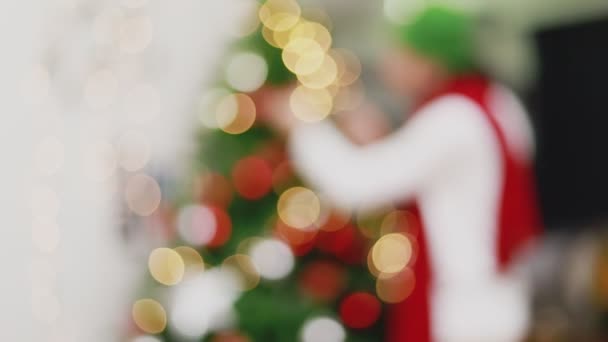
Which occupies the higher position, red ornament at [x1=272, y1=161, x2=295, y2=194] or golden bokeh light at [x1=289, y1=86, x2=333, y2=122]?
golden bokeh light at [x1=289, y1=86, x2=333, y2=122]

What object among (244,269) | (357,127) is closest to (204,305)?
(244,269)

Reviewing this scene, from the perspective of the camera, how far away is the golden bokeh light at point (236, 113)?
1.64 meters

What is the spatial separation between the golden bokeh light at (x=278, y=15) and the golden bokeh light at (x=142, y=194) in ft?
1.54

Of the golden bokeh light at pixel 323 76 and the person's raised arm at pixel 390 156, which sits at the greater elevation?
the golden bokeh light at pixel 323 76

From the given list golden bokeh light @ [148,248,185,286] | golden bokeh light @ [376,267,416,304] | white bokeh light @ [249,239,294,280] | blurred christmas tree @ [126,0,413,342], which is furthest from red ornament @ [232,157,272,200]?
golden bokeh light @ [376,267,416,304]

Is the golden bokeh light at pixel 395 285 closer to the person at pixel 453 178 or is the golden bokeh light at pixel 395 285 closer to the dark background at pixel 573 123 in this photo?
the person at pixel 453 178

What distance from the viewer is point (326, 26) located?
5.84 feet

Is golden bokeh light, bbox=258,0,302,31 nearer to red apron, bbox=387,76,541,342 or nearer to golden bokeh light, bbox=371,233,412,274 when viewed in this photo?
red apron, bbox=387,76,541,342

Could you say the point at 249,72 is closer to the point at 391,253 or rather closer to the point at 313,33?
the point at 313,33

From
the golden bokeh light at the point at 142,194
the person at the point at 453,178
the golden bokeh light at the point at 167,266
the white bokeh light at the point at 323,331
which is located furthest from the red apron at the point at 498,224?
the golden bokeh light at the point at 142,194

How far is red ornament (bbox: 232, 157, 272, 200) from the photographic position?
1.66 meters

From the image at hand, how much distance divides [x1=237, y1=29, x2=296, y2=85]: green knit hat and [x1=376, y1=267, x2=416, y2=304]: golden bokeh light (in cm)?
47

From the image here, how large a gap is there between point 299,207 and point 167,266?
328mm

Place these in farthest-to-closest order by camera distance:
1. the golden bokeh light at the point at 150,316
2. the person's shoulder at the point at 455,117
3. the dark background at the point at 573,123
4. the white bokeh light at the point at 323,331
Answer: the dark background at the point at 573,123, the golden bokeh light at the point at 150,316, the white bokeh light at the point at 323,331, the person's shoulder at the point at 455,117
